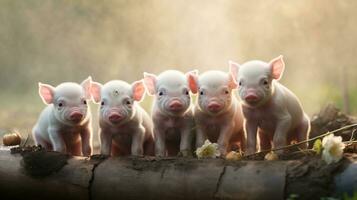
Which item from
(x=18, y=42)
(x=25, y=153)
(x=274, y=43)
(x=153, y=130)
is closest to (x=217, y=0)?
(x=274, y=43)

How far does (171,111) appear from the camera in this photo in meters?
3.19

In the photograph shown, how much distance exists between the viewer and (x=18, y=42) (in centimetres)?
601

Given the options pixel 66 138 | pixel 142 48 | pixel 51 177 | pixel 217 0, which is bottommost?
pixel 51 177

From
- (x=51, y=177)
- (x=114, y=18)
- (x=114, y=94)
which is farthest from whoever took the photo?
(x=114, y=18)

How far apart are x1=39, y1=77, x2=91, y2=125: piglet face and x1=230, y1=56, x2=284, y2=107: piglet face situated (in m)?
0.77

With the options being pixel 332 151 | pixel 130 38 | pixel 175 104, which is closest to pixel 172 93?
pixel 175 104

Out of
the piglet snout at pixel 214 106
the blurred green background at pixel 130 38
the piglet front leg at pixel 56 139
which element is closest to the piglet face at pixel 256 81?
the piglet snout at pixel 214 106

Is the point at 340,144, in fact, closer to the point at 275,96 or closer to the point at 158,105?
the point at 275,96

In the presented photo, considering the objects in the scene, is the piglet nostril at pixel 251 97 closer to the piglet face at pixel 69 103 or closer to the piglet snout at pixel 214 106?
the piglet snout at pixel 214 106

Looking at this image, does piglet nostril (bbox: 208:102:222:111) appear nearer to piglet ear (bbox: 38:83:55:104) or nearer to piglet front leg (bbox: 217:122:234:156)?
piglet front leg (bbox: 217:122:234:156)

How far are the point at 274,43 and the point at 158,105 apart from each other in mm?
3113

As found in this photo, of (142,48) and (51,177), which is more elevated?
(142,48)

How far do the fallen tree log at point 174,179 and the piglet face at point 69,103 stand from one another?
26cm

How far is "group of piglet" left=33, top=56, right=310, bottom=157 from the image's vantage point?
3.12m
